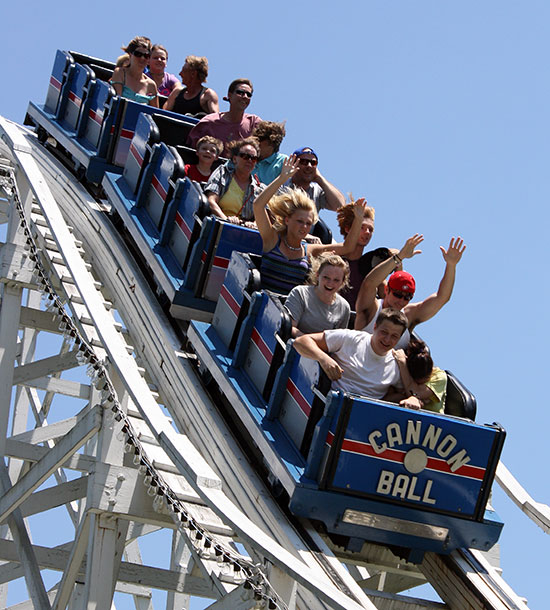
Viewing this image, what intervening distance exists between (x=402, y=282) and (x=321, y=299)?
1.35 feet

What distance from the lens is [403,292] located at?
5770mm

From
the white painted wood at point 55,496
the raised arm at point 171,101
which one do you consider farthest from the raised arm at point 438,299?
the raised arm at point 171,101

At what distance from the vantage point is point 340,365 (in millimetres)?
5371

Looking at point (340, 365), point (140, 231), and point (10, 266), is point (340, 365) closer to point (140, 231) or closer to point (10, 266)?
point (140, 231)

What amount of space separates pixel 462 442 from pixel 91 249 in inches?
166

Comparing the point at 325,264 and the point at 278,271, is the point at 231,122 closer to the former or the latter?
the point at 278,271

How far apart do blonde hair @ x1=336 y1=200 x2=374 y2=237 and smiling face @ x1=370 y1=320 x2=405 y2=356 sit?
3.97 ft

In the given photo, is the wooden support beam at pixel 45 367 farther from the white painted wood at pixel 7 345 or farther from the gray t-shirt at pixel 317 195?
the gray t-shirt at pixel 317 195

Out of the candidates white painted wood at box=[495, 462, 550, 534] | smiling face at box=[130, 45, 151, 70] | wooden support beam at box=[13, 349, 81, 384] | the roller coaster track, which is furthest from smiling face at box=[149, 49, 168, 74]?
white painted wood at box=[495, 462, 550, 534]

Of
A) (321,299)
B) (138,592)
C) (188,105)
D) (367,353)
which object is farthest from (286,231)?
(138,592)

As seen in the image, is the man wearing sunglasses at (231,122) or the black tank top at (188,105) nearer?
the man wearing sunglasses at (231,122)

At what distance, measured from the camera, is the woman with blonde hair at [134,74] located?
959 centimetres

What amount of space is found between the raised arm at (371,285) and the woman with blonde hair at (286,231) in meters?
0.46

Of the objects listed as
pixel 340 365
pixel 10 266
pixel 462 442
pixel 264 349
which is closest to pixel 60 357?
pixel 10 266
